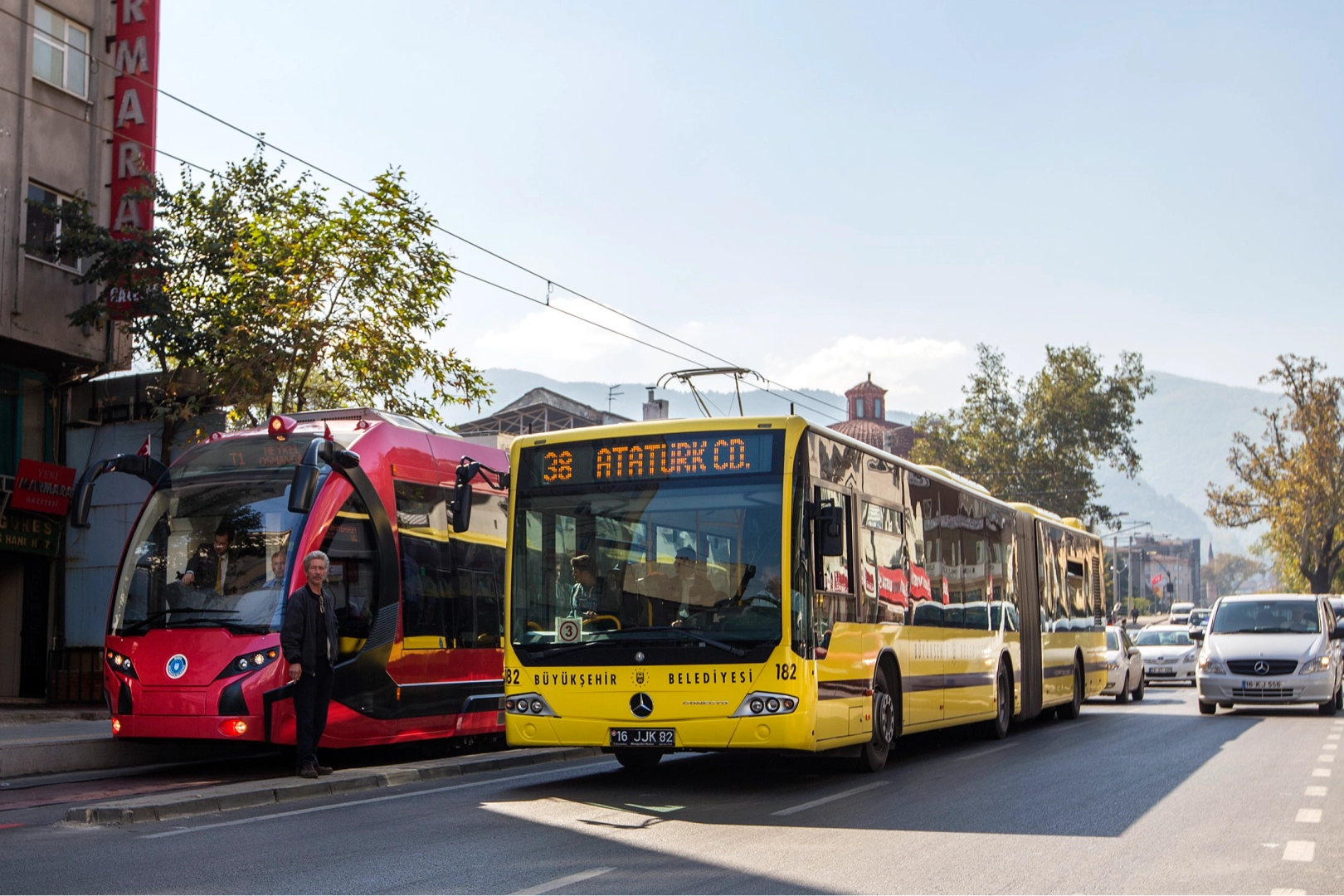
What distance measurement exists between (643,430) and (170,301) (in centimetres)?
1324

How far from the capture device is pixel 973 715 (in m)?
16.2

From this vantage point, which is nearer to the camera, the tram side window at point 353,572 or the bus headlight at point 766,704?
the bus headlight at point 766,704

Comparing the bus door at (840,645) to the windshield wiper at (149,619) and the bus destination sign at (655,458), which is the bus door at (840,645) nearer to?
the bus destination sign at (655,458)

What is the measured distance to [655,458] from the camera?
11531mm

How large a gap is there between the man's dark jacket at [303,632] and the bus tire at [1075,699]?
13443 millimetres

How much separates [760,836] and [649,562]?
2770 millimetres

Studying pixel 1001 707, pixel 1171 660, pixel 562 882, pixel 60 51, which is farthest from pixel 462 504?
pixel 1171 660

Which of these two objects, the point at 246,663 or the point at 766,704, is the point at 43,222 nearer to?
the point at 246,663

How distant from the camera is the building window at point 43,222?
23.2 meters

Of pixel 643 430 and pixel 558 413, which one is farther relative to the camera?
pixel 558 413

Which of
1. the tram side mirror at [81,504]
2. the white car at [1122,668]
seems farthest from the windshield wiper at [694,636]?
the white car at [1122,668]

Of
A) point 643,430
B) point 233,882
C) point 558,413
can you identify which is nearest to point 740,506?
point 643,430

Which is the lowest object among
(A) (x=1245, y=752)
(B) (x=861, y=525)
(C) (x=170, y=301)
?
(A) (x=1245, y=752)

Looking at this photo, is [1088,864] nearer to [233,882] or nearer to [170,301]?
[233,882]
